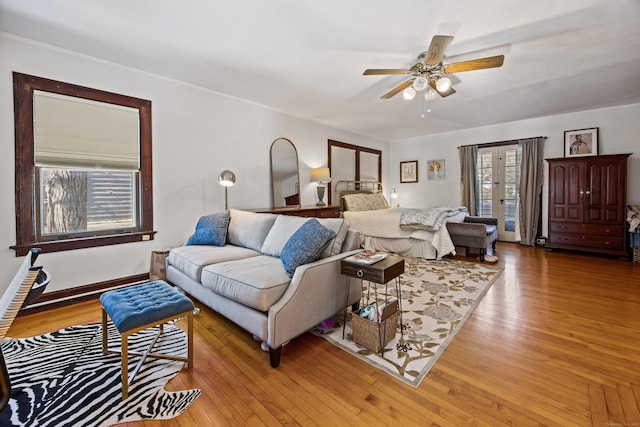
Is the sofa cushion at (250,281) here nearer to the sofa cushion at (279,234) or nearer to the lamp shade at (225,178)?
the sofa cushion at (279,234)

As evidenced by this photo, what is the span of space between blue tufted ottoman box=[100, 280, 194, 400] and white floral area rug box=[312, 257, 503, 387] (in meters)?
1.06

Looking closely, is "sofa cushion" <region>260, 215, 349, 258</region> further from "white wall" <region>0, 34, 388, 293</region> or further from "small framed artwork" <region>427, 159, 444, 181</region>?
"small framed artwork" <region>427, 159, 444, 181</region>

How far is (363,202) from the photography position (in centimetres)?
629

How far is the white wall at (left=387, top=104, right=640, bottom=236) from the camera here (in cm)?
480

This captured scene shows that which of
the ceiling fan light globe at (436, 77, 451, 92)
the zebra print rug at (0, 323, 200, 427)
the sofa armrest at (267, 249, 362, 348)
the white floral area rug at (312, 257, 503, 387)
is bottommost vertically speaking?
the zebra print rug at (0, 323, 200, 427)

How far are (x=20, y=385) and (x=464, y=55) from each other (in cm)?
438

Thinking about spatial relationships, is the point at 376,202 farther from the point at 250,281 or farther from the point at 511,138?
the point at 250,281

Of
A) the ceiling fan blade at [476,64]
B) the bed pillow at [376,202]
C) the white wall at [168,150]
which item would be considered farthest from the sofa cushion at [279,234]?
the bed pillow at [376,202]

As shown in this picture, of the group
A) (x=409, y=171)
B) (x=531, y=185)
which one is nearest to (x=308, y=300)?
(x=531, y=185)

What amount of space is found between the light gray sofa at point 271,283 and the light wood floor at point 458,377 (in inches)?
9.9

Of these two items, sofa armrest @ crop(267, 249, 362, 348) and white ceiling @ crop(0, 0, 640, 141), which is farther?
white ceiling @ crop(0, 0, 640, 141)

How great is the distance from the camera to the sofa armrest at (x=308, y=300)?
1849 mm

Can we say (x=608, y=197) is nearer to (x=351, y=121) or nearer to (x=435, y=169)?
(x=435, y=169)

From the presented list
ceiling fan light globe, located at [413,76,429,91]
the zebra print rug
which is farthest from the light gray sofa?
ceiling fan light globe, located at [413,76,429,91]
